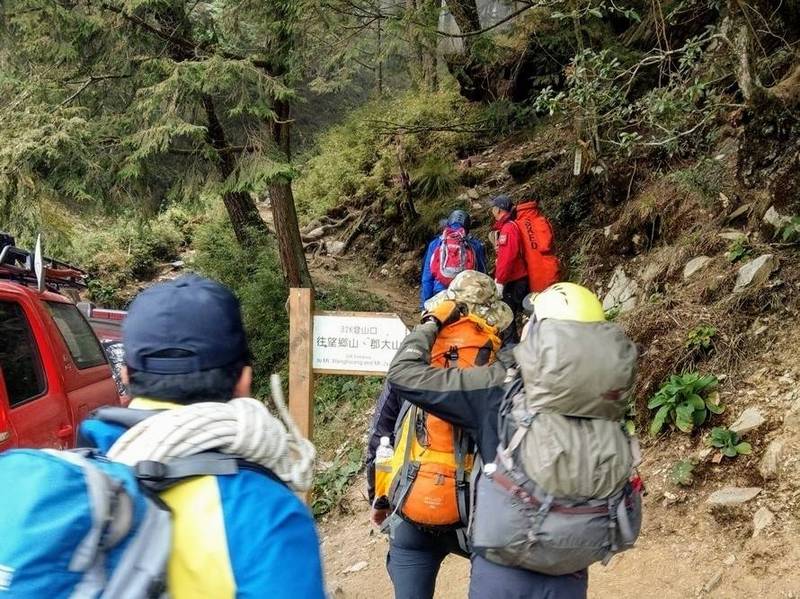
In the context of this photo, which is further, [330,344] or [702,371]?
[702,371]

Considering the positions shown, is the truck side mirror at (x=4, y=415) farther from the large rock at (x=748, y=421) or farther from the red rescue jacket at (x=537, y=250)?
the red rescue jacket at (x=537, y=250)

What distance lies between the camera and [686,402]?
5082 millimetres

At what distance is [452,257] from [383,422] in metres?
4.41

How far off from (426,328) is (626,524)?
1.03 m

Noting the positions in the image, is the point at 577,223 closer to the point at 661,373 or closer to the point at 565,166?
the point at 565,166

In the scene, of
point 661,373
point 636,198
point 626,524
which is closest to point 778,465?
point 661,373

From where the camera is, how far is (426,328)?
268cm

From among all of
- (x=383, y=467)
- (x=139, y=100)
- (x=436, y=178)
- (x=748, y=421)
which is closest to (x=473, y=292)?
(x=383, y=467)

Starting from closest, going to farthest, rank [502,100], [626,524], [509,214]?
[626,524] → [509,214] → [502,100]

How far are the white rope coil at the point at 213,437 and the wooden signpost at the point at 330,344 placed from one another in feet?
10.3

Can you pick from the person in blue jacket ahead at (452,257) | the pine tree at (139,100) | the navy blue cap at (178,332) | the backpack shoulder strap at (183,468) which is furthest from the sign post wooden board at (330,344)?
the pine tree at (139,100)

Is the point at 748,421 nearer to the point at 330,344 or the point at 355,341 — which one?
the point at 355,341

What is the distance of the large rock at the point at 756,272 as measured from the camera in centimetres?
560

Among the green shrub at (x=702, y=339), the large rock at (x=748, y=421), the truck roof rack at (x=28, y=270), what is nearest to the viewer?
the large rock at (x=748, y=421)
